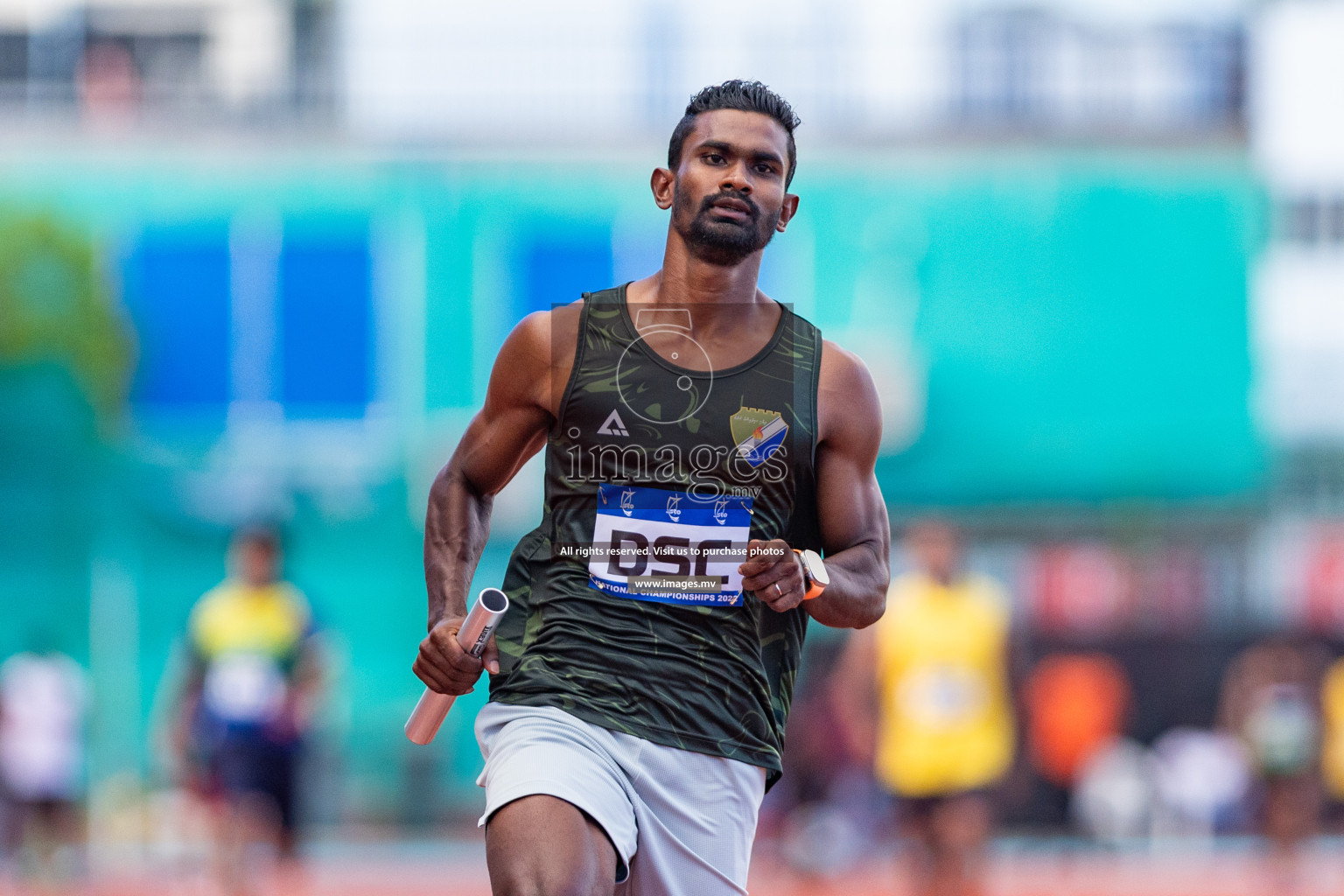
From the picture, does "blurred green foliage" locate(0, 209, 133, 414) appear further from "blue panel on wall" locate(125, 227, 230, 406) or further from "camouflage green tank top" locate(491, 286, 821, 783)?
"camouflage green tank top" locate(491, 286, 821, 783)

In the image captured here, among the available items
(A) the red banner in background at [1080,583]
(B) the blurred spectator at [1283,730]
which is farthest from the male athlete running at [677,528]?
(A) the red banner in background at [1080,583]

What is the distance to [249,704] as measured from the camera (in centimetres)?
888

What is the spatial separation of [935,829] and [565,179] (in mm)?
10507

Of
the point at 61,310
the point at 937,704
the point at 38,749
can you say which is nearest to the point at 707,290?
the point at 937,704

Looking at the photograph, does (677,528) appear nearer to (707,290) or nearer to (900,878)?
(707,290)

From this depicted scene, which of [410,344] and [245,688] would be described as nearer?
[245,688]

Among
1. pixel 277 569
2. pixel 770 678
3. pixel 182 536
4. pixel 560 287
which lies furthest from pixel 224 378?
pixel 770 678

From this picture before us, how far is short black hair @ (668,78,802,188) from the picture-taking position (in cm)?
351

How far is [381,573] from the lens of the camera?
16.2 m

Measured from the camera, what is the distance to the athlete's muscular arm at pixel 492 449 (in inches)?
137

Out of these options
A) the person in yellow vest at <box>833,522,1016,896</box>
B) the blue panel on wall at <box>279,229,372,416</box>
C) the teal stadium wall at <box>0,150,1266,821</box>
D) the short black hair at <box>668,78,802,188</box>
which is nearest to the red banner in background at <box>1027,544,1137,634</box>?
the teal stadium wall at <box>0,150,1266,821</box>

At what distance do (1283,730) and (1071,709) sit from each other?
161 cm

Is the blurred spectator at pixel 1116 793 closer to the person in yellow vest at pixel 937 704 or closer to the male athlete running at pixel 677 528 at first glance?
the person in yellow vest at pixel 937 704

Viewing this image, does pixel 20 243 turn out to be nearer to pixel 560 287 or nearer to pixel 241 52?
pixel 241 52
